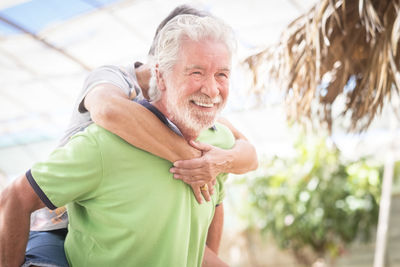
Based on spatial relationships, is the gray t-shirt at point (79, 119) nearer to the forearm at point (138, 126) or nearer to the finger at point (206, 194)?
the forearm at point (138, 126)

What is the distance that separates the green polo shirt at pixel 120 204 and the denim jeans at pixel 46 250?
49 millimetres

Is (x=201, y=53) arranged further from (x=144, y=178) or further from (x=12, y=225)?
(x=12, y=225)

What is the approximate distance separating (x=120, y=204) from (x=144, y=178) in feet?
0.33

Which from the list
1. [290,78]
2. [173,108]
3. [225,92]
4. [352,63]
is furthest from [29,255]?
[352,63]

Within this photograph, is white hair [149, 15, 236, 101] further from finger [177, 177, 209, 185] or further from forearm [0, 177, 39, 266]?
forearm [0, 177, 39, 266]

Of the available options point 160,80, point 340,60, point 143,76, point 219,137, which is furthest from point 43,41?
point 160,80

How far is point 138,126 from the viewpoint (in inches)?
63.9

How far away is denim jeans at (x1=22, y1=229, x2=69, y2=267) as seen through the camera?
160 centimetres

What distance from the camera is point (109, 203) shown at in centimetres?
159

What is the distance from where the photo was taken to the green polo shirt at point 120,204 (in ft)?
5.08

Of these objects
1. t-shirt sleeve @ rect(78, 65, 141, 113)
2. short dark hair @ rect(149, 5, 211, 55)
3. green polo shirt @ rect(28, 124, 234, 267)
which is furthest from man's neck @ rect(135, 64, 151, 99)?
green polo shirt @ rect(28, 124, 234, 267)

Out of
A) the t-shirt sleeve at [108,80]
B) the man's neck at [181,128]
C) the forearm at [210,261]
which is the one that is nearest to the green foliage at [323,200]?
the forearm at [210,261]

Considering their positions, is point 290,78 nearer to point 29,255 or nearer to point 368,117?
point 368,117

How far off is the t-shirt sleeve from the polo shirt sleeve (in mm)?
287
